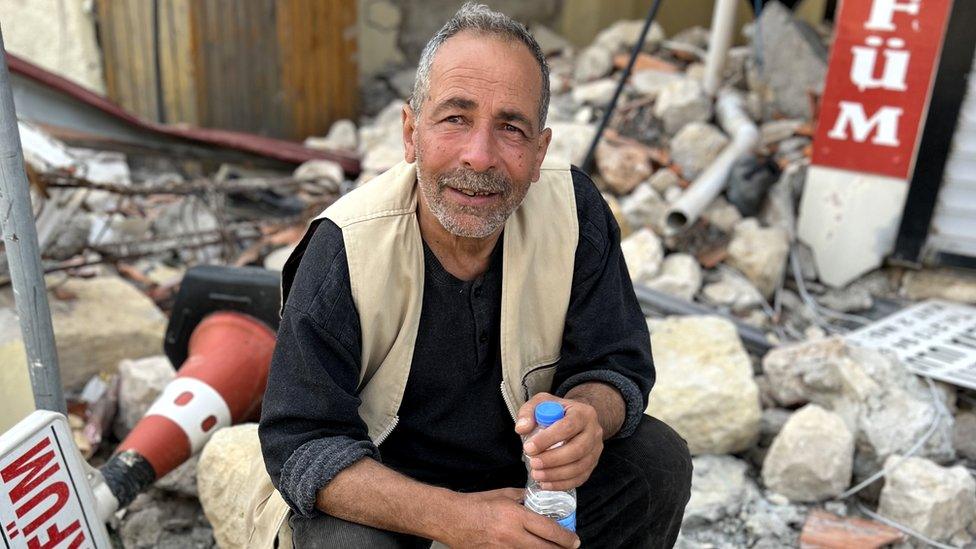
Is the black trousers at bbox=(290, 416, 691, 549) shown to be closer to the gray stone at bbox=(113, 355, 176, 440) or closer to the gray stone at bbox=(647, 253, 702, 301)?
the gray stone at bbox=(113, 355, 176, 440)

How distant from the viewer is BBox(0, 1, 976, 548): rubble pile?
292 cm

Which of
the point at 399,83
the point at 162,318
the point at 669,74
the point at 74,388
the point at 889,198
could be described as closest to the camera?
the point at 74,388

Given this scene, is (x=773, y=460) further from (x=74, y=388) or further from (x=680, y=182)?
(x=74, y=388)

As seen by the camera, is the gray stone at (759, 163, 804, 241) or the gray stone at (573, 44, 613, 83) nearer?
the gray stone at (759, 163, 804, 241)

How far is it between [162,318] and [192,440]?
4.07ft

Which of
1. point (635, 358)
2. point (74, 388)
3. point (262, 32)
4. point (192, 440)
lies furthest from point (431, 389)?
point (262, 32)

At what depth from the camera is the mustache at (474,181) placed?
1850 mm

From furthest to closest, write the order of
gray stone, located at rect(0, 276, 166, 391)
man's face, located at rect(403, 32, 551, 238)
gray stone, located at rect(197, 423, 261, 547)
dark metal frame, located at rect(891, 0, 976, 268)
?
dark metal frame, located at rect(891, 0, 976, 268) < gray stone, located at rect(0, 276, 166, 391) < gray stone, located at rect(197, 423, 261, 547) < man's face, located at rect(403, 32, 551, 238)

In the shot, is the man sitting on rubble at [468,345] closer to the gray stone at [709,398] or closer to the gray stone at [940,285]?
the gray stone at [709,398]

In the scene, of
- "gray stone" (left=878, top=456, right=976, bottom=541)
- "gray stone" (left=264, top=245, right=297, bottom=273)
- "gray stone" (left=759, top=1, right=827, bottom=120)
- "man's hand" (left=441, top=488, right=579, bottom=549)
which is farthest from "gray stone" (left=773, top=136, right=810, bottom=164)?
"man's hand" (left=441, top=488, right=579, bottom=549)

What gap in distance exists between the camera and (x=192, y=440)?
8.91ft

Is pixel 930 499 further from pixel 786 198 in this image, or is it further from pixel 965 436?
pixel 786 198

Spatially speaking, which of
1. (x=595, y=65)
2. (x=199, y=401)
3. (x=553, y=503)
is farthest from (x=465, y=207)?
(x=595, y=65)

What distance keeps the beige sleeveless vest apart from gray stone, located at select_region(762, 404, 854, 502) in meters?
1.35
